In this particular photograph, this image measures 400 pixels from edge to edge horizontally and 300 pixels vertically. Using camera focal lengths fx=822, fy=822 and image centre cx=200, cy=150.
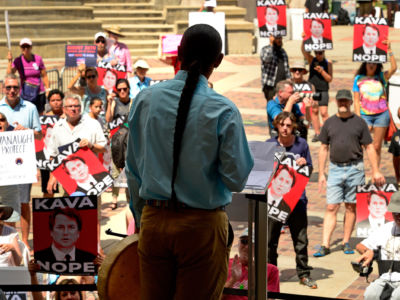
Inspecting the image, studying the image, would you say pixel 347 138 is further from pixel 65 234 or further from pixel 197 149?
pixel 197 149

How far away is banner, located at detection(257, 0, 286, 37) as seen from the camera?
1677 cm

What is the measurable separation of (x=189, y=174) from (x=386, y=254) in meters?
4.43

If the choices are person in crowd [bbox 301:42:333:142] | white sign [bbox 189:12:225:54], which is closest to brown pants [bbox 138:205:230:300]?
person in crowd [bbox 301:42:333:142]

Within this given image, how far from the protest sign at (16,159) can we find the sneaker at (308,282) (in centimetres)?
331

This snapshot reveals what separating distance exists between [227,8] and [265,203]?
83.1 ft

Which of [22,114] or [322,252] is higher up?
[22,114]

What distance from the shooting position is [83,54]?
16234mm

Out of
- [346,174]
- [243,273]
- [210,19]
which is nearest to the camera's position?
[243,273]

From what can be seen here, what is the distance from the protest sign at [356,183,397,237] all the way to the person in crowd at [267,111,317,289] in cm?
64

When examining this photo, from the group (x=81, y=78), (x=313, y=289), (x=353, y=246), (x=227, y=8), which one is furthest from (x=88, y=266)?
(x=227, y=8)

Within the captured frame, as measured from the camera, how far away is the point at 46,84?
1551 cm

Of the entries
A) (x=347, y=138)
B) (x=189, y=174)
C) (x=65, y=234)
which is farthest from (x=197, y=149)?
(x=347, y=138)

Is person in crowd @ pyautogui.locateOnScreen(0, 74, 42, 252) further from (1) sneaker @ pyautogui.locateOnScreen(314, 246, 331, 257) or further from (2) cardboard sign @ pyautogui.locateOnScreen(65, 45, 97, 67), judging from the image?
(2) cardboard sign @ pyautogui.locateOnScreen(65, 45, 97, 67)

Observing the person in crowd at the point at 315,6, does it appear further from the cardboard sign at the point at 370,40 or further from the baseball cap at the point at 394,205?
the baseball cap at the point at 394,205
